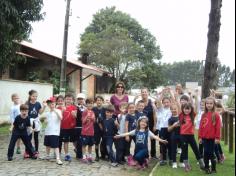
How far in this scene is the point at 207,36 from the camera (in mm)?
12352

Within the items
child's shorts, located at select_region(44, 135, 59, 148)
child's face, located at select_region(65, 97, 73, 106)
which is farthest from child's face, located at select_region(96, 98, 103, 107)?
child's shorts, located at select_region(44, 135, 59, 148)

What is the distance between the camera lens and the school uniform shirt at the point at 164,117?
10.6 meters

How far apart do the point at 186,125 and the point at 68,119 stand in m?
2.79

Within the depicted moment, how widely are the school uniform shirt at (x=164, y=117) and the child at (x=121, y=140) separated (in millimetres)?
855

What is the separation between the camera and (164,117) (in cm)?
1066

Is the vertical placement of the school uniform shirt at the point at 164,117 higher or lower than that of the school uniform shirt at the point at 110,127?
higher

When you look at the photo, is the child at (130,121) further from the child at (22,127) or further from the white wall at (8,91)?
the white wall at (8,91)

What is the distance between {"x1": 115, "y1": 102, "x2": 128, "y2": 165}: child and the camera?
10.4m

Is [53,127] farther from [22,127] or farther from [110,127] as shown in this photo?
[110,127]

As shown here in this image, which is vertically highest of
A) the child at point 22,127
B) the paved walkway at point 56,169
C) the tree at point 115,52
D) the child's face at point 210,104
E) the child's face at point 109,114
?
the tree at point 115,52

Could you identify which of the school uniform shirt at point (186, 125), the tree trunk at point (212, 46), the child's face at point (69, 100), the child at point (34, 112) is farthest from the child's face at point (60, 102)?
the tree trunk at point (212, 46)

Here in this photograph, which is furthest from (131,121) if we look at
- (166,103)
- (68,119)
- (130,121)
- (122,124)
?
(68,119)

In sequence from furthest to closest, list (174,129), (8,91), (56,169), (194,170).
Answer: (8,91) < (174,129) < (194,170) < (56,169)

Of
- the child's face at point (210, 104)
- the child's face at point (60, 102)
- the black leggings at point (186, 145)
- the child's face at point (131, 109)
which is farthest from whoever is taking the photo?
the child's face at point (60, 102)
